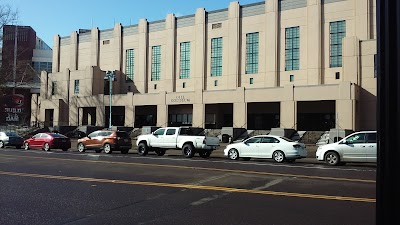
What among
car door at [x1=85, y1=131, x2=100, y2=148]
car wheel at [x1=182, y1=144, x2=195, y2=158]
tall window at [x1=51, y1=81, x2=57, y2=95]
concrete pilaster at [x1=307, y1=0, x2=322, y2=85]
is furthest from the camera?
tall window at [x1=51, y1=81, x2=57, y2=95]

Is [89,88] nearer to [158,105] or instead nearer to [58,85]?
[58,85]

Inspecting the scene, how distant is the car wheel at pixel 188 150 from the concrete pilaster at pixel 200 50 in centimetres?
3617

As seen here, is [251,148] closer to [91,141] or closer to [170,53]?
[91,141]

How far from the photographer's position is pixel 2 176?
44.5 ft

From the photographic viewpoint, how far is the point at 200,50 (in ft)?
197

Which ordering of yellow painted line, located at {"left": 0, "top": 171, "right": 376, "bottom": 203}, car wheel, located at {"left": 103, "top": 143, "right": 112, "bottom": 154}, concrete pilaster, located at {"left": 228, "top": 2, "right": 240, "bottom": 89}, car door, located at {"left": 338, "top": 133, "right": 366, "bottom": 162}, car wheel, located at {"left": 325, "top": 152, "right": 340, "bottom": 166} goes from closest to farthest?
yellow painted line, located at {"left": 0, "top": 171, "right": 376, "bottom": 203}
car door, located at {"left": 338, "top": 133, "right": 366, "bottom": 162}
car wheel, located at {"left": 325, "top": 152, "right": 340, "bottom": 166}
car wheel, located at {"left": 103, "top": 143, "right": 112, "bottom": 154}
concrete pilaster, located at {"left": 228, "top": 2, "right": 240, "bottom": 89}

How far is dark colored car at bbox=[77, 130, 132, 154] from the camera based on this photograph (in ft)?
89.1

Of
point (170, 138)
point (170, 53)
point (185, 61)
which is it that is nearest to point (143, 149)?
point (170, 138)

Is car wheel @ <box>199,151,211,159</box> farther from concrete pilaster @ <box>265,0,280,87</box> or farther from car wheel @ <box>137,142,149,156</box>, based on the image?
concrete pilaster @ <box>265,0,280,87</box>

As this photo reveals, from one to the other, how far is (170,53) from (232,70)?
11.2m

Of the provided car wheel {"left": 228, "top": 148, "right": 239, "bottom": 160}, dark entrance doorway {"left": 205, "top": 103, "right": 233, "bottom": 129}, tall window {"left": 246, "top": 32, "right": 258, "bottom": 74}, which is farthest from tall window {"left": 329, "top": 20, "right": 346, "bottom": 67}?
car wheel {"left": 228, "top": 148, "right": 239, "bottom": 160}

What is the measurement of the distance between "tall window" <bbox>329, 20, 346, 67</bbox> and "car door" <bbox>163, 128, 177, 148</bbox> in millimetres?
32794

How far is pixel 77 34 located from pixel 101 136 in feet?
170

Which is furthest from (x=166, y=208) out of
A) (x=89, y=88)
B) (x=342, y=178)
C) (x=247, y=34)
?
(x=89, y=88)
